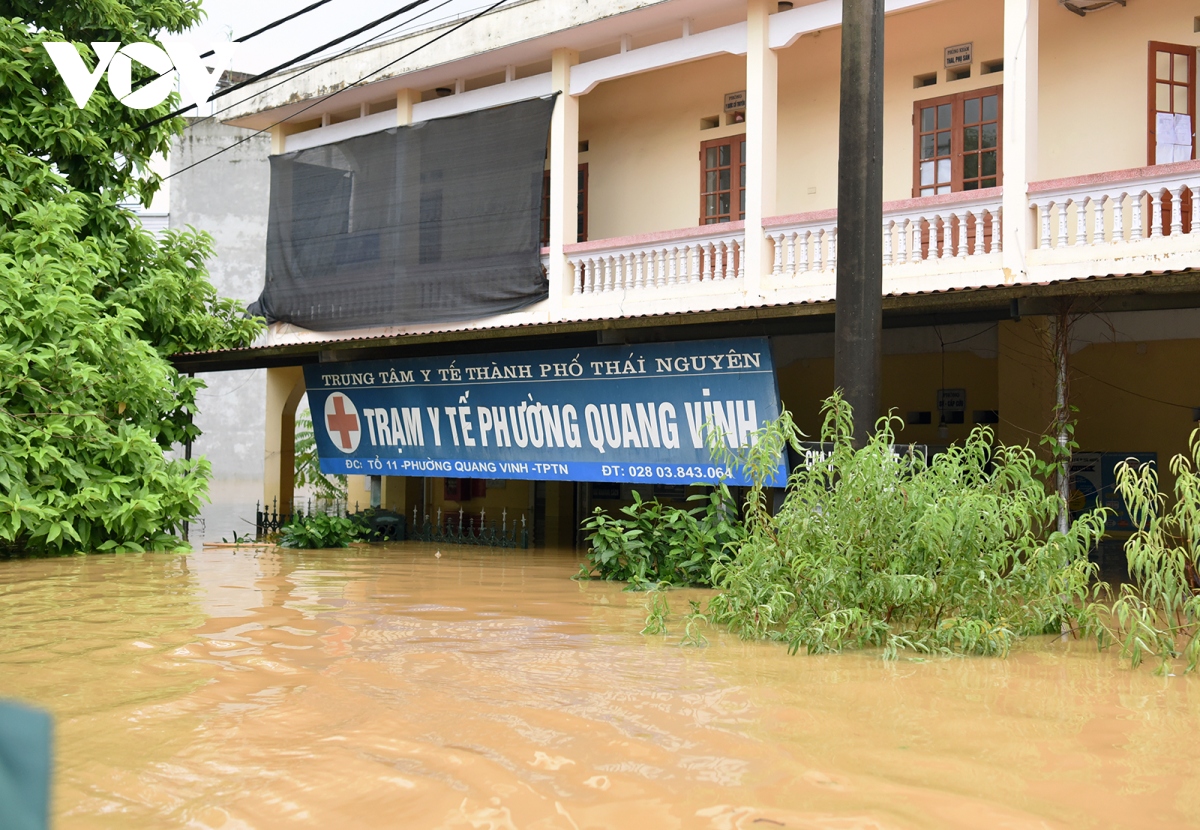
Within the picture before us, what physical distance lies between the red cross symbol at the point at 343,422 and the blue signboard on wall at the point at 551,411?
2 centimetres

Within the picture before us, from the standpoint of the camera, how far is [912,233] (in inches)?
431

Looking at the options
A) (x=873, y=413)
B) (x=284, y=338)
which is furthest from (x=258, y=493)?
(x=873, y=413)

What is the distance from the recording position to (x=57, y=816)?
3.93m

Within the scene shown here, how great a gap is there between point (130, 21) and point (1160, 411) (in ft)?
43.9

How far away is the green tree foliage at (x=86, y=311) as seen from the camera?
12906 millimetres

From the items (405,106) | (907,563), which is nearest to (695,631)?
(907,563)

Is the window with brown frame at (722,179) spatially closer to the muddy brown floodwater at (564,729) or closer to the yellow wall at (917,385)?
the yellow wall at (917,385)

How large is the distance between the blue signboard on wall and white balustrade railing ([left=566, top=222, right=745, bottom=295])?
0.80 metres

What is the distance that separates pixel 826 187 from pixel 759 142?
1.61 metres

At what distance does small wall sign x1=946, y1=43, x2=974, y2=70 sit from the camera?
40.2 feet

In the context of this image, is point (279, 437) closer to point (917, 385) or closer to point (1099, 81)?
point (917, 385)

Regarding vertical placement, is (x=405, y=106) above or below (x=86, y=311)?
above

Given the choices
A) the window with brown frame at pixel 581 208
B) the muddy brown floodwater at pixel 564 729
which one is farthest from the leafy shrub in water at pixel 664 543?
the window with brown frame at pixel 581 208

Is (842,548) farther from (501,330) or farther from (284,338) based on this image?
(284,338)
